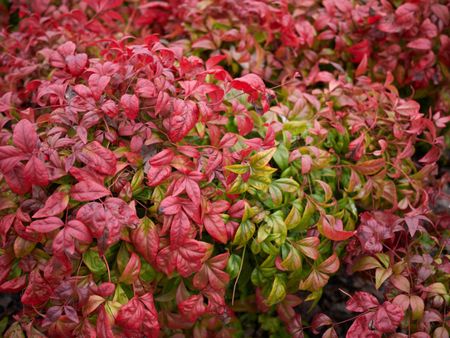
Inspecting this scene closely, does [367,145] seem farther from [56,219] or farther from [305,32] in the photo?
[56,219]

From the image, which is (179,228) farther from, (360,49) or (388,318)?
(360,49)

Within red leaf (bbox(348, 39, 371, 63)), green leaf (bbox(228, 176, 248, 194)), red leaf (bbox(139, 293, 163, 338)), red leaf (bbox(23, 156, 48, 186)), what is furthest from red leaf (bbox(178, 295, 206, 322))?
red leaf (bbox(348, 39, 371, 63))

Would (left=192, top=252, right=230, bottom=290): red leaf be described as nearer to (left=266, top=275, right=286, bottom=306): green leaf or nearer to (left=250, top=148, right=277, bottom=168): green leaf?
(left=266, top=275, right=286, bottom=306): green leaf

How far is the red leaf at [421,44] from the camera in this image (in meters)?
2.10

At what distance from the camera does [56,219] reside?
138 centimetres

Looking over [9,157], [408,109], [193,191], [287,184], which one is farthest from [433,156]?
[9,157]

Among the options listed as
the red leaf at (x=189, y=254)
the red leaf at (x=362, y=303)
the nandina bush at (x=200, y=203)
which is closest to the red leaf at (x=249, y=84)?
the nandina bush at (x=200, y=203)

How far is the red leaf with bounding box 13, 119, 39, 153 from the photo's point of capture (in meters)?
1.38

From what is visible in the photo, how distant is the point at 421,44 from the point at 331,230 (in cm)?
99

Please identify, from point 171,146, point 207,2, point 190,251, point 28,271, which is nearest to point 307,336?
point 190,251

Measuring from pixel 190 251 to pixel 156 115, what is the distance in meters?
0.42

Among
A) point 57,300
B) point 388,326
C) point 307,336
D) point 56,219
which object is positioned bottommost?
point 307,336

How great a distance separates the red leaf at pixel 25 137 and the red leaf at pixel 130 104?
0.85 ft

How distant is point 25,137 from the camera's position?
1385mm
